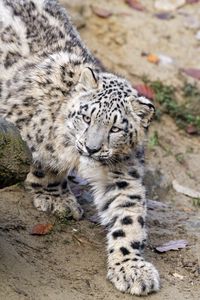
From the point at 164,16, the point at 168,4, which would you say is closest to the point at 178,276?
the point at 164,16

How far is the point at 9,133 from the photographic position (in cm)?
526

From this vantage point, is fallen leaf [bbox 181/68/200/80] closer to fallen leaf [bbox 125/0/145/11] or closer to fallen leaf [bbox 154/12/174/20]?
fallen leaf [bbox 154/12/174/20]

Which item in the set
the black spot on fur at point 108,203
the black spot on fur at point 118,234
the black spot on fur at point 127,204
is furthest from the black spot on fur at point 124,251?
the black spot on fur at point 108,203

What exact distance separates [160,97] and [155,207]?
8.84 feet

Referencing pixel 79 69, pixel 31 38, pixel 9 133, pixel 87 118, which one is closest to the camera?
pixel 9 133

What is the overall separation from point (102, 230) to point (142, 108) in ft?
3.89

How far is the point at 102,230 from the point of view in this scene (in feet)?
23.9

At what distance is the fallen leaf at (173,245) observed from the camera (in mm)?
7113

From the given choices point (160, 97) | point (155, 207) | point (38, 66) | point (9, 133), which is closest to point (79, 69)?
point (38, 66)

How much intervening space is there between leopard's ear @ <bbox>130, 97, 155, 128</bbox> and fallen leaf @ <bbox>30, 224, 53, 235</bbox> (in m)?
1.23

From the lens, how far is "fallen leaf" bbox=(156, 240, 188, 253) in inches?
280

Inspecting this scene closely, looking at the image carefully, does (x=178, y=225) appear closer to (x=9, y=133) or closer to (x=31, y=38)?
(x=31, y=38)

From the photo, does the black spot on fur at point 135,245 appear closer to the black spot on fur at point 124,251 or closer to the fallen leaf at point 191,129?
the black spot on fur at point 124,251

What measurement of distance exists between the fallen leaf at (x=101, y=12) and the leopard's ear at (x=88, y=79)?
15.0ft
